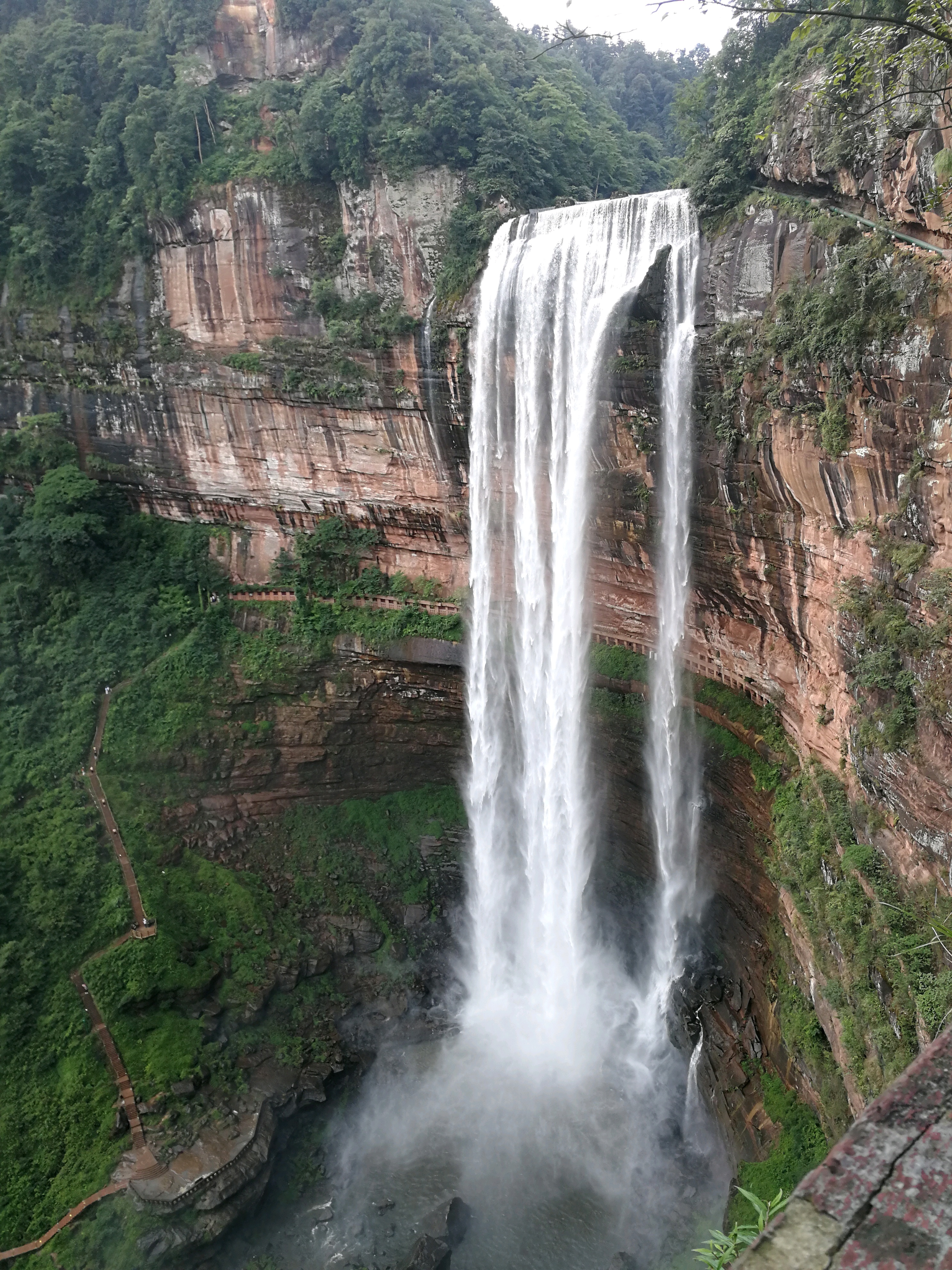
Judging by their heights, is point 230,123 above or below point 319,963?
above

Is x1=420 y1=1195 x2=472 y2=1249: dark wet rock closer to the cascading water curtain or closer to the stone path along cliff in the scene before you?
the cascading water curtain

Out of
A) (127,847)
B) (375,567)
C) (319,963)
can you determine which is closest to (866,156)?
(375,567)

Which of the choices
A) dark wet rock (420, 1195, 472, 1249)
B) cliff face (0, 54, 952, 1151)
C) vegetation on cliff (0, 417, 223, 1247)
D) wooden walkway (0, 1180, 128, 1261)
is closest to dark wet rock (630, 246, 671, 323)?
cliff face (0, 54, 952, 1151)

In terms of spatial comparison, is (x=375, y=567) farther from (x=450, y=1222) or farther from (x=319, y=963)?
(x=450, y=1222)

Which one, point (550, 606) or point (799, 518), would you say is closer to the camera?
point (799, 518)

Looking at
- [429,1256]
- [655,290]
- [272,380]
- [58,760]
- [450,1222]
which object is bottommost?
[450,1222]

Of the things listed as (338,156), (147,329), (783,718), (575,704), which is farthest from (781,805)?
(147,329)

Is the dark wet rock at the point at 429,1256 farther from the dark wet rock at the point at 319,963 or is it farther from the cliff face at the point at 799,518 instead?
the cliff face at the point at 799,518

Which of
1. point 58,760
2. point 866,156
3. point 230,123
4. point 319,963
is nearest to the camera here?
point 866,156

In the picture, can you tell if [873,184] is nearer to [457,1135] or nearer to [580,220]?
[580,220]

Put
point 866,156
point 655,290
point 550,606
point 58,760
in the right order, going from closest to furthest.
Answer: point 866,156 < point 655,290 < point 550,606 < point 58,760
